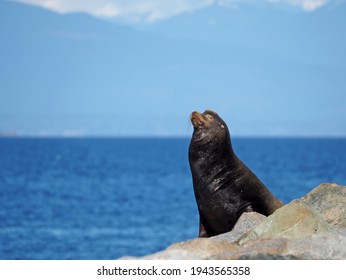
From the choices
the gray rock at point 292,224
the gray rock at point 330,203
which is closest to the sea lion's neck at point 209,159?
the gray rock at point 330,203

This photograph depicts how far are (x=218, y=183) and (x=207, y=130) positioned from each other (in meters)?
0.79

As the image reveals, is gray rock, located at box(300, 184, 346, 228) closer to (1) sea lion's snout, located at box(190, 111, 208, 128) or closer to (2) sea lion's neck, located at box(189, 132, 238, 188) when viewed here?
(2) sea lion's neck, located at box(189, 132, 238, 188)

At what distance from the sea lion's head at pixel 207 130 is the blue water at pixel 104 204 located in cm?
1572

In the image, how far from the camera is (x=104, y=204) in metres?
49.7

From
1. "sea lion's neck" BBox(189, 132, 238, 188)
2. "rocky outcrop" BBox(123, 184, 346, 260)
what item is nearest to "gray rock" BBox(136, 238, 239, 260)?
"rocky outcrop" BBox(123, 184, 346, 260)

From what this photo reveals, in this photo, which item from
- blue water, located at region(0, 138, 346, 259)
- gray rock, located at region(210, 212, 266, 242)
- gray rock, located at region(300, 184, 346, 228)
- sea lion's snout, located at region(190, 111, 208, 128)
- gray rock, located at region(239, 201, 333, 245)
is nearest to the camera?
gray rock, located at region(239, 201, 333, 245)

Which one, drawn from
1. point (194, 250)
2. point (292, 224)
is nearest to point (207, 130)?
point (292, 224)

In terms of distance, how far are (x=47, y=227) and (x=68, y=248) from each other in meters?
6.82

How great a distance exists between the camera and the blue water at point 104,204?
103ft

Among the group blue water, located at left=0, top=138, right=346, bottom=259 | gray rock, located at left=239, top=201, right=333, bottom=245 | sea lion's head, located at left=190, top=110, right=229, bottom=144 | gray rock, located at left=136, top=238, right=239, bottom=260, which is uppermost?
sea lion's head, located at left=190, top=110, right=229, bottom=144

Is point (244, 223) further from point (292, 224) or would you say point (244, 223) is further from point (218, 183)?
point (292, 224)

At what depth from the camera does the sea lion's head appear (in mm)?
12961

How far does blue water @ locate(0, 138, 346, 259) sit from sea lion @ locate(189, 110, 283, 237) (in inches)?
618
